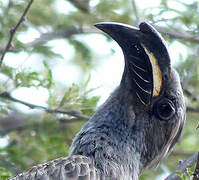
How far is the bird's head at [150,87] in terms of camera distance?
4.80m

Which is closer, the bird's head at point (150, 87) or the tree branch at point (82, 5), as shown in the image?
the bird's head at point (150, 87)

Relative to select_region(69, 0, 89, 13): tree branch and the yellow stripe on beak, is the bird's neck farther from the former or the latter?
select_region(69, 0, 89, 13): tree branch

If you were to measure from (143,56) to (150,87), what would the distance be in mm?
257

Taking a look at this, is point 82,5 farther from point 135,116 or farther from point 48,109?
point 135,116

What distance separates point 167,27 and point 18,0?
4.79 ft

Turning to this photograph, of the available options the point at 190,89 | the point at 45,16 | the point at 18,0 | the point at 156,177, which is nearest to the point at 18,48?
the point at 18,0

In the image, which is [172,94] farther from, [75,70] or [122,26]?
[75,70]

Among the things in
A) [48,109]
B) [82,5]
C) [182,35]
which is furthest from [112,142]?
[82,5]

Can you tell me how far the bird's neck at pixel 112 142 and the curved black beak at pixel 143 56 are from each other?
21 cm

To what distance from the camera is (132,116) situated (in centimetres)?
509

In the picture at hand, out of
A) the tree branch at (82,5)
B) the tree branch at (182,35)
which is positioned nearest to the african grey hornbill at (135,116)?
the tree branch at (182,35)

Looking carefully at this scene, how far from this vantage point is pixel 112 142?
496cm

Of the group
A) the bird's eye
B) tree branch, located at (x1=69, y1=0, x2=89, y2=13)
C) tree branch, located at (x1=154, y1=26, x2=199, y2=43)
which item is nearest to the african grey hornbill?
the bird's eye

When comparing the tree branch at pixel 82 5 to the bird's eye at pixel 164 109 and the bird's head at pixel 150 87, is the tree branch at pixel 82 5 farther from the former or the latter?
the bird's eye at pixel 164 109
